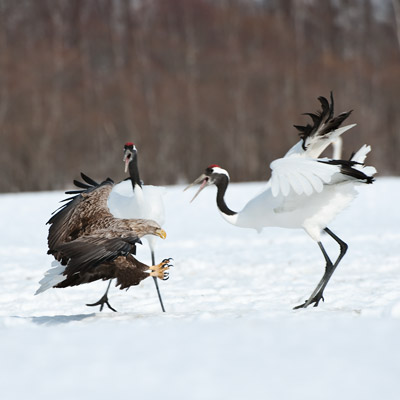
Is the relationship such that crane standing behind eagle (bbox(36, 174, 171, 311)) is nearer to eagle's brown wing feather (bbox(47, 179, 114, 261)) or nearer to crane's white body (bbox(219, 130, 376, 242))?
eagle's brown wing feather (bbox(47, 179, 114, 261))

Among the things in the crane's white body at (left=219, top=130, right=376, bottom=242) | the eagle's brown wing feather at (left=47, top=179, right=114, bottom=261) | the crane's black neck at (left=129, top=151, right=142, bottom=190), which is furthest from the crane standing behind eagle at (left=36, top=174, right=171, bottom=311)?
the crane's white body at (left=219, top=130, right=376, bottom=242)

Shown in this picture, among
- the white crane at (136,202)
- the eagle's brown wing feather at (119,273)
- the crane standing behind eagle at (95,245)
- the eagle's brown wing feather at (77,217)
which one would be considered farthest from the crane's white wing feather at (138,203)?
the eagle's brown wing feather at (119,273)

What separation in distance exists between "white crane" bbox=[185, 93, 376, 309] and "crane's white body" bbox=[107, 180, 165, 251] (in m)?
0.63

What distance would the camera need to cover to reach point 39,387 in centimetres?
315

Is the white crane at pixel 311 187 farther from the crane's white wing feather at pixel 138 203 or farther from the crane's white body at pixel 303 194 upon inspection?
the crane's white wing feather at pixel 138 203

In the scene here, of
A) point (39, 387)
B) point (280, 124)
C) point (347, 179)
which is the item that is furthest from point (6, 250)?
point (280, 124)

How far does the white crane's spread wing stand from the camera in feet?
16.6

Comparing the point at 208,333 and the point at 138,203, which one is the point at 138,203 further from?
the point at 208,333

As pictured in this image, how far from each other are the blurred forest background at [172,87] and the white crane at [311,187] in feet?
43.2

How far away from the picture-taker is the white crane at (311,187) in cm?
510

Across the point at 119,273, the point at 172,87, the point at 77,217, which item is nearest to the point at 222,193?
the point at 77,217

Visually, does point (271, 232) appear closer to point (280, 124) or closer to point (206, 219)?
point (206, 219)

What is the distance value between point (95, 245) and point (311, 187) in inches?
65.1

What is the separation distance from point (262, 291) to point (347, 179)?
1.83 meters
